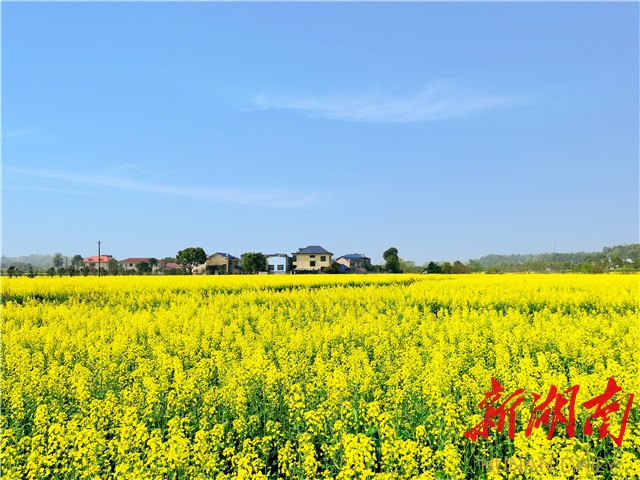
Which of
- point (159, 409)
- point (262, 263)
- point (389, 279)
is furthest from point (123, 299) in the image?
point (262, 263)

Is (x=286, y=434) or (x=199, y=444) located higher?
(x=199, y=444)

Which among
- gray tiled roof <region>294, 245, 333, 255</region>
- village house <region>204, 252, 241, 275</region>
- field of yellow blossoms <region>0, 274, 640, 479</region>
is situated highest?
gray tiled roof <region>294, 245, 333, 255</region>

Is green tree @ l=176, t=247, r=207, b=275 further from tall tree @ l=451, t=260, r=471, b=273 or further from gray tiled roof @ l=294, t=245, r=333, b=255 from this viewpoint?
tall tree @ l=451, t=260, r=471, b=273

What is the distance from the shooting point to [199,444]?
15.3 feet

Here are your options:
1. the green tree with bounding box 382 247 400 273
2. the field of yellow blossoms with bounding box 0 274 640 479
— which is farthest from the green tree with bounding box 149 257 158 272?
the field of yellow blossoms with bounding box 0 274 640 479

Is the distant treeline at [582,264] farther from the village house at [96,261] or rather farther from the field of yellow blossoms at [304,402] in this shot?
the village house at [96,261]

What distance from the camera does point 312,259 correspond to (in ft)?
311

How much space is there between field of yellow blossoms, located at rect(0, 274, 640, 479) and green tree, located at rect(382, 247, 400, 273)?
78304mm

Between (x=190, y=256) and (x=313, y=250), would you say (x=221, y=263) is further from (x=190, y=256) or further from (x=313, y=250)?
(x=313, y=250)

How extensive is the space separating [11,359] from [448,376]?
8480 mm

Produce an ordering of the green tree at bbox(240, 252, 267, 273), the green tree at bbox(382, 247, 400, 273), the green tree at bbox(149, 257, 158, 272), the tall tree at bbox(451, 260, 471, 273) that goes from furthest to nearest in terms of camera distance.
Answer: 1. the green tree at bbox(149, 257, 158, 272)
2. the green tree at bbox(382, 247, 400, 273)
3. the green tree at bbox(240, 252, 267, 273)
4. the tall tree at bbox(451, 260, 471, 273)

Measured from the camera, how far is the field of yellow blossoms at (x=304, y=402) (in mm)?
4676

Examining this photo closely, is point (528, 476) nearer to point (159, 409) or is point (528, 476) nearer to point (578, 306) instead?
point (159, 409)

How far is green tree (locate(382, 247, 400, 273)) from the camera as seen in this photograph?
301 feet
